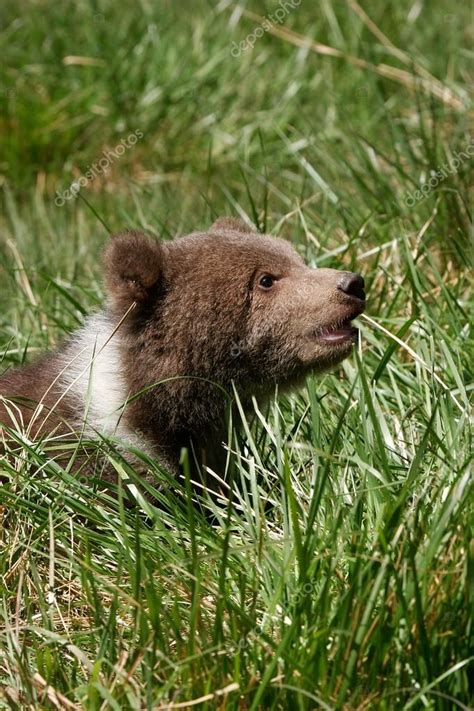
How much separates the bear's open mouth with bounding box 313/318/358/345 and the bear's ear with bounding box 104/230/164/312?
0.71 meters

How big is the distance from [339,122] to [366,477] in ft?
16.1

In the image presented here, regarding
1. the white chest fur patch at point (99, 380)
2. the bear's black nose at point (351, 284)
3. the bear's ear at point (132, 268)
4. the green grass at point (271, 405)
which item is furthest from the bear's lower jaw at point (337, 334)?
the white chest fur patch at point (99, 380)

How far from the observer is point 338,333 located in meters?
4.93

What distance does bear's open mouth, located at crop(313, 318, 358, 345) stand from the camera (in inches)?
193

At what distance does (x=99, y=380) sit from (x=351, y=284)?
3.70ft

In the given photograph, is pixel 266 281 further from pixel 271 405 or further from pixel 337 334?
pixel 271 405

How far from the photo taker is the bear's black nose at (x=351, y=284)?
4.91m

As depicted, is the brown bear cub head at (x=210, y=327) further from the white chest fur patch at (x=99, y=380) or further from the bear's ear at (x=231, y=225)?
the bear's ear at (x=231, y=225)

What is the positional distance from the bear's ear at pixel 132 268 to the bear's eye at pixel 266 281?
0.43 meters

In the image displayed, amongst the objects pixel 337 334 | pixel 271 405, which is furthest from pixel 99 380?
pixel 337 334

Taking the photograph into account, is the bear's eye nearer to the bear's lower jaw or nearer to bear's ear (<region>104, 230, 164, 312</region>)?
the bear's lower jaw

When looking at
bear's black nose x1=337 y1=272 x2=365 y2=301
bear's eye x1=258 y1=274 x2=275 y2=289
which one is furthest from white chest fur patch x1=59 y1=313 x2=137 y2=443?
bear's black nose x1=337 y1=272 x2=365 y2=301

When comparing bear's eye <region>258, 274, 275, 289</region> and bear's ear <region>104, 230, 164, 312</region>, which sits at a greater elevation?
bear's ear <region>104, 230, 164, 312</region>

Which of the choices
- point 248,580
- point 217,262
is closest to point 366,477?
point 248,580
